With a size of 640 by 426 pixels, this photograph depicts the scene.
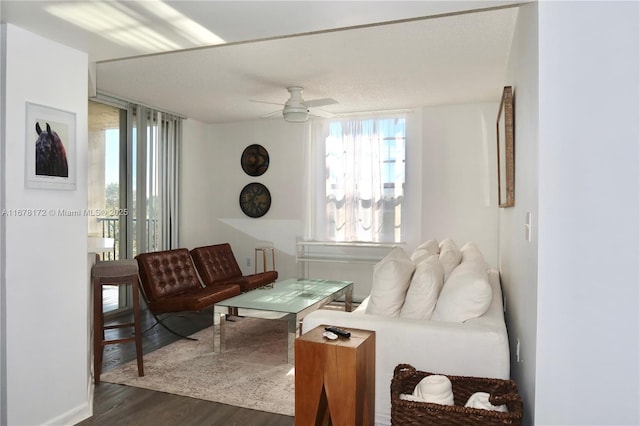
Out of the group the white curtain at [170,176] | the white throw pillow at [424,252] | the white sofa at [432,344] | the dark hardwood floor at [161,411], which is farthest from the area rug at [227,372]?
the white curtain at [170,176]

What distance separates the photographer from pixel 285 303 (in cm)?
371

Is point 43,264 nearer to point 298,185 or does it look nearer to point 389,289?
point 389,289

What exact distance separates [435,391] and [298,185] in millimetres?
4429

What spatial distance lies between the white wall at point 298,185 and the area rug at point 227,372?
85.1 inches

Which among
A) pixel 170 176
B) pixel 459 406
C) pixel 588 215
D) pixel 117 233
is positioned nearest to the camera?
pixel 588 215

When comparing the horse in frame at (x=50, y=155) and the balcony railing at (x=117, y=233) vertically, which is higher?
the horse in frame at (x=50, y=155)

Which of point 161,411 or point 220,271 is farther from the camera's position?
point 220,271

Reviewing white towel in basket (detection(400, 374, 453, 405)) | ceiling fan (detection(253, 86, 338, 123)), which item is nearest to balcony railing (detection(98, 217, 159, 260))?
ceiling fan (detection(253, 86, 338, 123))

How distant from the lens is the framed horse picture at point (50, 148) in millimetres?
2318

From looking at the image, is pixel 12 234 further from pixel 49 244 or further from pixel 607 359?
pixel 607 359

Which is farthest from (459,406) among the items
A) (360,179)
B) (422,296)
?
(360,179)

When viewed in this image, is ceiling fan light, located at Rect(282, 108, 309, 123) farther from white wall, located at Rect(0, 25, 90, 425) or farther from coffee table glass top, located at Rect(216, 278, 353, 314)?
white wall, located at Rect(0, 25, 90, 425)

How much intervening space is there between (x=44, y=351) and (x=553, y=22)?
2856 millimetres

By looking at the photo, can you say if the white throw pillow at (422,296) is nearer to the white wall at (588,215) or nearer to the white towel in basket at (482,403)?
the white towel in basket at (482,403)
